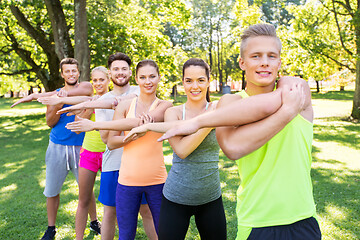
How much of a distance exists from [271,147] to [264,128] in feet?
0.43

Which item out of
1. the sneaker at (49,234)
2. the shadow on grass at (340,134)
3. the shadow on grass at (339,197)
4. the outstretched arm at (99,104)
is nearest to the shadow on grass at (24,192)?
the sneaker at (49,234)

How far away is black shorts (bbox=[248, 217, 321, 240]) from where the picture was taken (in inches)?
60.2

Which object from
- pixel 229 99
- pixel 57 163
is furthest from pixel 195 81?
pixel 57 163

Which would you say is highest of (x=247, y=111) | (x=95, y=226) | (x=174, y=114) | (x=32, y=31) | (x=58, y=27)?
(x=32, y=31)

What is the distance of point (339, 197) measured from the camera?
212 inches

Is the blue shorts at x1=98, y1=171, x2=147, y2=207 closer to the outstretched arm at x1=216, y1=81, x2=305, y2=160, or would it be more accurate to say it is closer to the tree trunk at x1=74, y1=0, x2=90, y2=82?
the outstretched arm at x1=216, y1=81, x2=305, y2=160

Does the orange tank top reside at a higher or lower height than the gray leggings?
higher

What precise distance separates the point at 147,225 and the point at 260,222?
2.18m

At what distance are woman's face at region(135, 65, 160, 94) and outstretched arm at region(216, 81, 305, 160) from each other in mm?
1504

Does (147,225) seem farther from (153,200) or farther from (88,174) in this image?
(88,174)

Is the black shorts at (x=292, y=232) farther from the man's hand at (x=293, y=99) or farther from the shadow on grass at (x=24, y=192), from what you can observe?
the shadow on grass at (x=24, y=192)

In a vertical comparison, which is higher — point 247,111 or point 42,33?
point 42,33

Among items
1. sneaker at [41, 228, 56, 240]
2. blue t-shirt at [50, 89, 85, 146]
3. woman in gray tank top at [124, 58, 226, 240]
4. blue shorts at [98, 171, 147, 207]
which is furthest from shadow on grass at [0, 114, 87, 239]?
woman in gray tank top at [124, 58, 226, 240]

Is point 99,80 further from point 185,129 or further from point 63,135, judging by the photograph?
point 185,129
